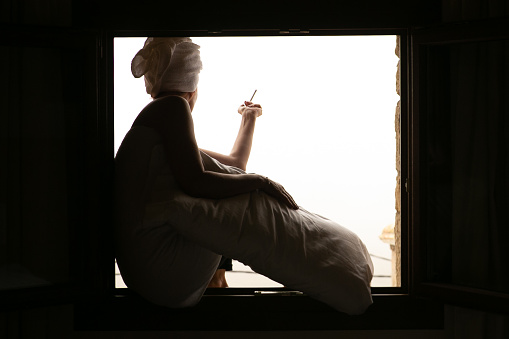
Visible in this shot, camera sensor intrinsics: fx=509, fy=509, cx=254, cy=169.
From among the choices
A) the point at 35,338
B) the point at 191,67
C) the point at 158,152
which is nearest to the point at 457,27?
the point at 191,67

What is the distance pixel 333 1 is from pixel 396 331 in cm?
122

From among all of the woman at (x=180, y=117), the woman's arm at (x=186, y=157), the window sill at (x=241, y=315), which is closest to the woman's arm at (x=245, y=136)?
the woman at (x=180, y=117)

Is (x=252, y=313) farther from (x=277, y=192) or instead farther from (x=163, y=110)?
(x=163, y=110)

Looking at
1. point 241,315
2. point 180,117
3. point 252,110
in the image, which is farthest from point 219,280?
point 180,117

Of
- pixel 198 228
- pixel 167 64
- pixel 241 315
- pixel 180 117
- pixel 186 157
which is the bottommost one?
pixel 241 315

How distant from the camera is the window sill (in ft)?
5.95

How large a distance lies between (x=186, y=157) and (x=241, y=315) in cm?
62

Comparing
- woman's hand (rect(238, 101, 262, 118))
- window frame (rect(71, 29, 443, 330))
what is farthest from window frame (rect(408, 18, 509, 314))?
woman's hand (rect(238, 101, 262, 118))

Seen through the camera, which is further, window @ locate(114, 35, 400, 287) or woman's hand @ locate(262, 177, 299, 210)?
window @ locate(114, 35, 400, 287)

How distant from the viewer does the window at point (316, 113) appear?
7.27 ft

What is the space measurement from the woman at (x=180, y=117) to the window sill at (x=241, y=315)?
39cm

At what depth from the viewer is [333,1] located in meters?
1.82

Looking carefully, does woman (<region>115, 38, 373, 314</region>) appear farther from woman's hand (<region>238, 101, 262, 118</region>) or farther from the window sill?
woman's hand (<region>238, 101, 262, 118</region>)

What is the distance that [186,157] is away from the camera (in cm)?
162
